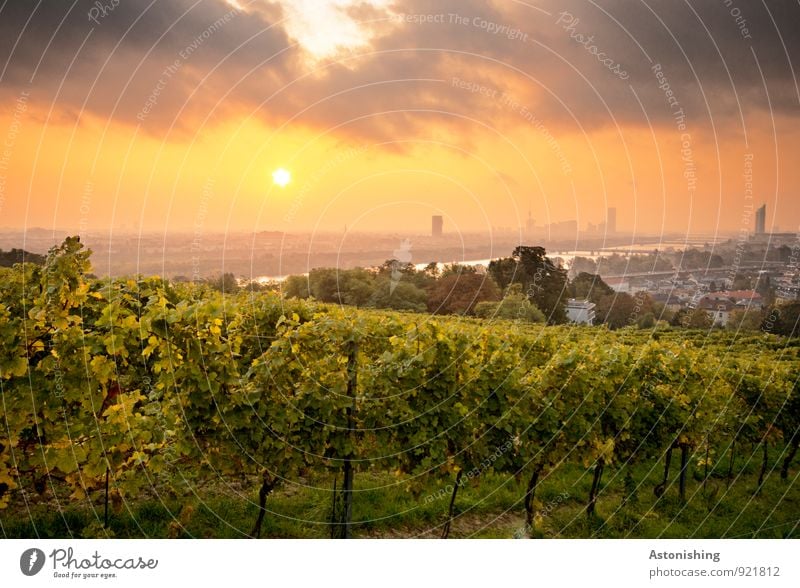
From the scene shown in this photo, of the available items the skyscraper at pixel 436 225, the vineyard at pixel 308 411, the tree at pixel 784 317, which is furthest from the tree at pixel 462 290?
the tree at pixel 784 317

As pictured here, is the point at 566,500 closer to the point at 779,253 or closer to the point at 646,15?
the point at 779,253

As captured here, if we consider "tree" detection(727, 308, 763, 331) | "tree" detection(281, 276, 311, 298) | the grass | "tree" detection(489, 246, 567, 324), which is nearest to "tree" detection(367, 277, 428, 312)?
"tree" detection(281, 276, 311, 298)

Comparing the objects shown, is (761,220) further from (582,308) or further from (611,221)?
(582,308)

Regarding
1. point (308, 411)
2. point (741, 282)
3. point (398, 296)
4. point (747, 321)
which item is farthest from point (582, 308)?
point (308, 411)

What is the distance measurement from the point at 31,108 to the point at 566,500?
935cm

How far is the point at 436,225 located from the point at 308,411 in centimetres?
457

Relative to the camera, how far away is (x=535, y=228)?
9266 millimetres

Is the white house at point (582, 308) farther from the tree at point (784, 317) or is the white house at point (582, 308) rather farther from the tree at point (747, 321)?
the tree at point (747, 321)

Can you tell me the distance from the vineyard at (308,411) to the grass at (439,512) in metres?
0.05

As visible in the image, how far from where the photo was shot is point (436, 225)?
31.3ft

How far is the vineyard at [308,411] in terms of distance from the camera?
5.09 m

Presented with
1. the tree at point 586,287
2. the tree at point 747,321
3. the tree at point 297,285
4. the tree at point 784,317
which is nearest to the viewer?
the tree at point 297,285

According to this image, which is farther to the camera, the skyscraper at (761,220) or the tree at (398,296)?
the tree at (398,296)

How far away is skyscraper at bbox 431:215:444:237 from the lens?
938cm
